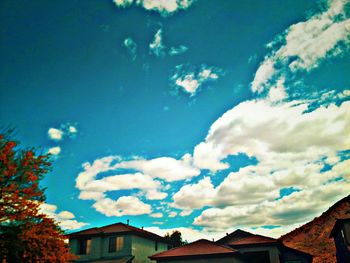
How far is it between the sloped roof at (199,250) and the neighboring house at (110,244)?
6.39 meters

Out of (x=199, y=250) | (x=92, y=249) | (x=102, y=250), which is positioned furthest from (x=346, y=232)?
(x=92, y=249)

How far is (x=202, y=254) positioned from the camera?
26625 millimetres

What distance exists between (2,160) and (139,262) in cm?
2331

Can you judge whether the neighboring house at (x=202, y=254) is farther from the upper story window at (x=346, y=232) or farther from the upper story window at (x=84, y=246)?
the upper story window at (x=346, y=232)

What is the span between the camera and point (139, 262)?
33656 millimetres

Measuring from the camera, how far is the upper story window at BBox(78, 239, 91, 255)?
33.7 m

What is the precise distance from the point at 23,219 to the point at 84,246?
2039cm

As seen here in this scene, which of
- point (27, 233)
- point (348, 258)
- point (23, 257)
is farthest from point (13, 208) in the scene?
point (348, 258)

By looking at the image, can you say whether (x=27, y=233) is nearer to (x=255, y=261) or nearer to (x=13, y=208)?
(x=13, y=208)

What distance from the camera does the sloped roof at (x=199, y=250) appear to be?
2630 cm

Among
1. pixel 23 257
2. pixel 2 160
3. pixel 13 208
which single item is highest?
pixel 2 160

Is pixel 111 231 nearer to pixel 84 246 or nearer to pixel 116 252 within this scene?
pixel 116 252

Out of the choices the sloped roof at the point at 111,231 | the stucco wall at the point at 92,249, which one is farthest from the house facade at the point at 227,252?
the stucco wall at the point at 92,249

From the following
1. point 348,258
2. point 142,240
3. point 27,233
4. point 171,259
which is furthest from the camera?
point 142,240
